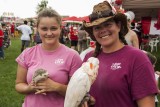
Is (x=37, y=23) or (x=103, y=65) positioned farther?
(x=37, y=23)

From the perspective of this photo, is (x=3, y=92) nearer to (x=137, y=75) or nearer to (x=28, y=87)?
(x=28, y=87)

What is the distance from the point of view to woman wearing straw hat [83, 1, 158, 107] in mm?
1922

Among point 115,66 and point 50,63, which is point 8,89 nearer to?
point 50,63

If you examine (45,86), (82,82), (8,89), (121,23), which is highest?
(121,23)

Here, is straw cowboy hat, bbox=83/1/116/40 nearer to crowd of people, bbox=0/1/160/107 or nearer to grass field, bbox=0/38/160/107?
crowd of people, bbox=0/1/160/107

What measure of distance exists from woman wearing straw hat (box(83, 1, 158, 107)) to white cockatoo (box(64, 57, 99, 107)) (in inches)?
4.4

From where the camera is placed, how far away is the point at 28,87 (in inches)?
94.0

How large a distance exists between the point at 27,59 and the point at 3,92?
5104 mm

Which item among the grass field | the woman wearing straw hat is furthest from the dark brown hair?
the grass field

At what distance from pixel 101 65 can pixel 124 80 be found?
22cm

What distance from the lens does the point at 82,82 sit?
1932 millimetres

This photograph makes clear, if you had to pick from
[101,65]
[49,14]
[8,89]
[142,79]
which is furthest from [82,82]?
[8,89]

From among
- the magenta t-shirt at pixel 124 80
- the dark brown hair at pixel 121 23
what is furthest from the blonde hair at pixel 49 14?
the magenta t-shirt at pixel 124 80

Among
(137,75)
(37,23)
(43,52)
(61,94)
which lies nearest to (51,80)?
(61,94)
